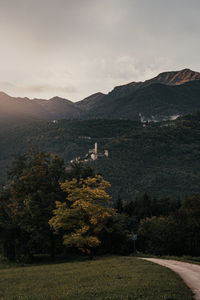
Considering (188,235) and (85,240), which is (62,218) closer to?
(85,240)

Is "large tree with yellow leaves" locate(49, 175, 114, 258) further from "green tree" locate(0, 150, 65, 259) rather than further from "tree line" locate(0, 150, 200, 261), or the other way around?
"green tree" locate(0, 150, 65, 259)

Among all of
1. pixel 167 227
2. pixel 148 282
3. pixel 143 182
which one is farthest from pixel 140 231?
pixel 143 182

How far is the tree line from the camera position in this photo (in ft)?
108

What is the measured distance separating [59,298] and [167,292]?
15.9 feet

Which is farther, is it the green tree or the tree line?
the green tree

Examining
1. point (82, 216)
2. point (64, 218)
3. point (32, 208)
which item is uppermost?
point (32, 208)

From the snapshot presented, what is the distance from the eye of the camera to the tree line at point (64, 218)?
108 ft

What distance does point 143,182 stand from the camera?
186 metres

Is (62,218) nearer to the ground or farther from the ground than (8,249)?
farther from the ground

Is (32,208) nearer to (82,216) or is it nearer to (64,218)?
(64,218)

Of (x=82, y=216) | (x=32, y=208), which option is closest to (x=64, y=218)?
(x=82, y=216)


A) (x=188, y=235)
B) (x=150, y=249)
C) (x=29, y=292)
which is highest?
(x=29, y=292)

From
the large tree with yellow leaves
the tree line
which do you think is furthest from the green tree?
the large tree with yellow leaves

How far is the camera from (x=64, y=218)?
32625 millimetres
